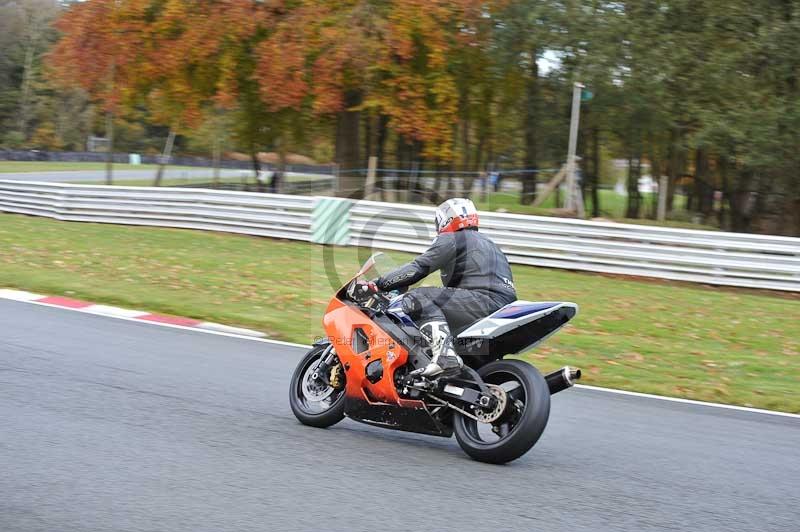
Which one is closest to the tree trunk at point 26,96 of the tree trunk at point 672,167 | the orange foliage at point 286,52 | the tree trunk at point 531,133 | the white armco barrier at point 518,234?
the orange foliage at point 286,52

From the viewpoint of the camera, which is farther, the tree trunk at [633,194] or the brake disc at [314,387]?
the tree trunk at [633,194]

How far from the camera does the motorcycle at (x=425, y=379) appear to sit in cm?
601

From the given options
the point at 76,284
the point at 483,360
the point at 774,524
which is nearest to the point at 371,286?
the point at 483,360

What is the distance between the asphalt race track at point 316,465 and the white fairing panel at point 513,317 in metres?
0.87

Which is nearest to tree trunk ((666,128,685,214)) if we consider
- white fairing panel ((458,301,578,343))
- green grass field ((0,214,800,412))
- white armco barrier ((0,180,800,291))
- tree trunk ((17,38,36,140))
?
white armco barrier ((0,180,800,291))

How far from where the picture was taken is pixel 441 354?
6.38 metres

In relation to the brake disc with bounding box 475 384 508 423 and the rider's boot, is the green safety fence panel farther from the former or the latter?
the brake disc with bounding box 475 384 508 423

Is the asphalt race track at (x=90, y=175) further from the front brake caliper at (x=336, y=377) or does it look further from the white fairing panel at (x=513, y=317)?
the white fairing panel at (x=513, y=317)

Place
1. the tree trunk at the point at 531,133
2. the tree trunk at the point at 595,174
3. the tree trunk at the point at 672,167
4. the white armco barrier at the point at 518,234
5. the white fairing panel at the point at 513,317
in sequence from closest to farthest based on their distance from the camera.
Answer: the white fairing panel at the point at 513,317 < the white armco barrier at the point at 518,234 < the tree trunk at the point at 531,133 < the tree trunk at the point at 672,167 < the tree trunk at the point at 595,174

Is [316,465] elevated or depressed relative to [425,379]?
depressed

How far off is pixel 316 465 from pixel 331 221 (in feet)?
44.7

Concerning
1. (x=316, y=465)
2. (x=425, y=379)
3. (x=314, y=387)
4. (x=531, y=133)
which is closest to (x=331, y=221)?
(x=314, y=387)

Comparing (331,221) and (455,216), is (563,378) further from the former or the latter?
(331,221)

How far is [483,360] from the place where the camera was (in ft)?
21.6
